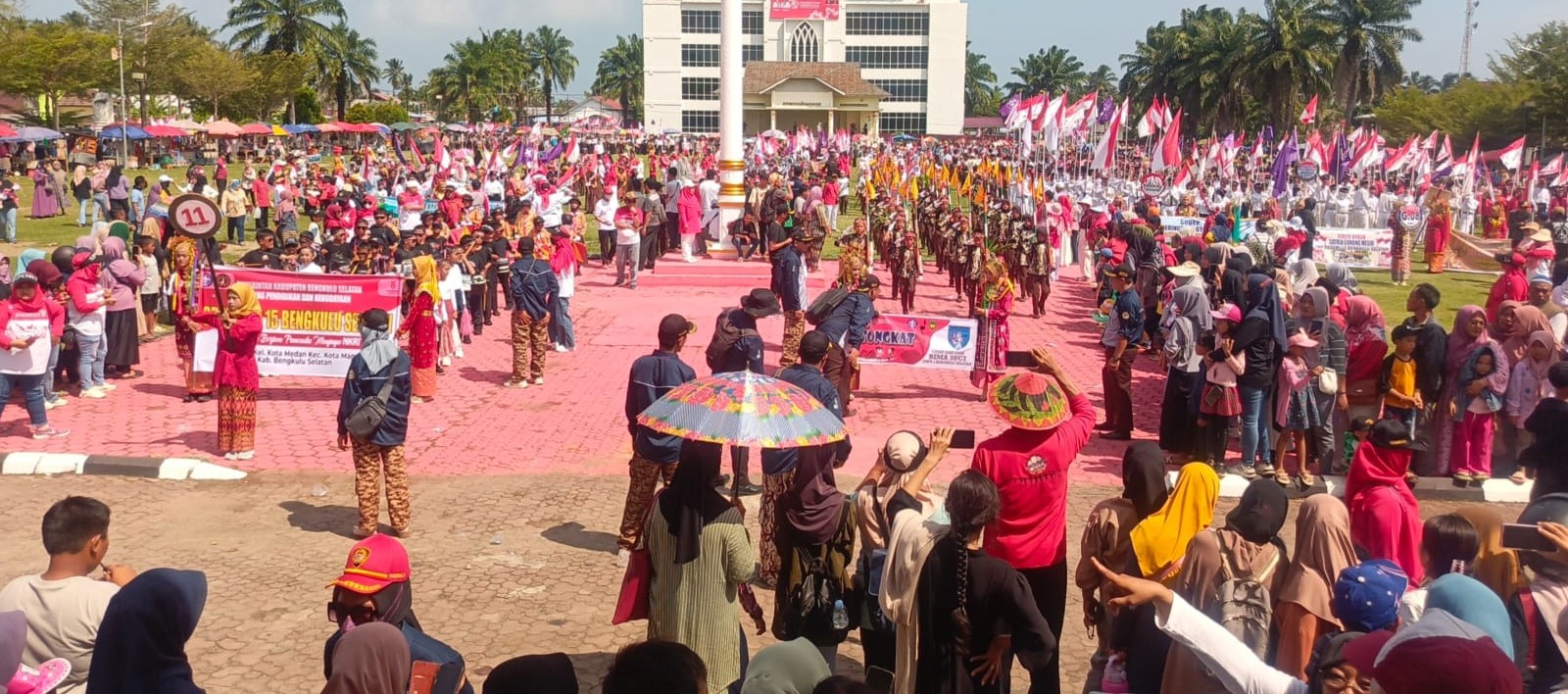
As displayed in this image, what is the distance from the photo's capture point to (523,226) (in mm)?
17016

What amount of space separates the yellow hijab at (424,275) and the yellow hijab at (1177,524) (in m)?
9.07

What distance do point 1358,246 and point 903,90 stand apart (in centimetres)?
7383

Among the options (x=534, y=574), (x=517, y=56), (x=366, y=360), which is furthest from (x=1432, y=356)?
(x=517, y=56)

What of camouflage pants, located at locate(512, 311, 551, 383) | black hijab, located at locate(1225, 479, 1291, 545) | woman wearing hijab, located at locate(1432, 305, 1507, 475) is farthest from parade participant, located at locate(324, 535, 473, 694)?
camouflage pants, located at locate(512, 311, 551, 383)

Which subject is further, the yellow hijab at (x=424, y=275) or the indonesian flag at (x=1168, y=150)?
the indonesian flag at (x=1168, y=150)

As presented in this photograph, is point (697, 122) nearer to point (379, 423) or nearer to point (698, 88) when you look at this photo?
point (698, 88)

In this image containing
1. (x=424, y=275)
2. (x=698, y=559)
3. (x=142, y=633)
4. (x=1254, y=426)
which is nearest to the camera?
(x=142, y=633)

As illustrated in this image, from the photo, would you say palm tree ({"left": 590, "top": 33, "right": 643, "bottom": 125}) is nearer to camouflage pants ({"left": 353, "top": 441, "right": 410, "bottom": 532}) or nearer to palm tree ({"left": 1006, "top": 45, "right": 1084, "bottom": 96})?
palm tree ({"left": 1006, "top": 45, "right": 1084, "bottom": 96})

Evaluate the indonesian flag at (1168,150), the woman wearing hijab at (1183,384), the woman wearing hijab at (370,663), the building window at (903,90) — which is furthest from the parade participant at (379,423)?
the building window at (903,90)

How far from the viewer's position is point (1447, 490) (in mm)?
9477

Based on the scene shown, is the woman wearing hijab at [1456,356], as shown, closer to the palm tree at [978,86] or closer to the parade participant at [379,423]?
the parade participant at [379,423]

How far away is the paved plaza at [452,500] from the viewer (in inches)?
265

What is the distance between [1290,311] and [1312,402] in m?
1.72

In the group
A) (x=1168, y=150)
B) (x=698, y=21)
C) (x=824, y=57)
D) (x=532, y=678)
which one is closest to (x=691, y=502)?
(x=532, y=678)
